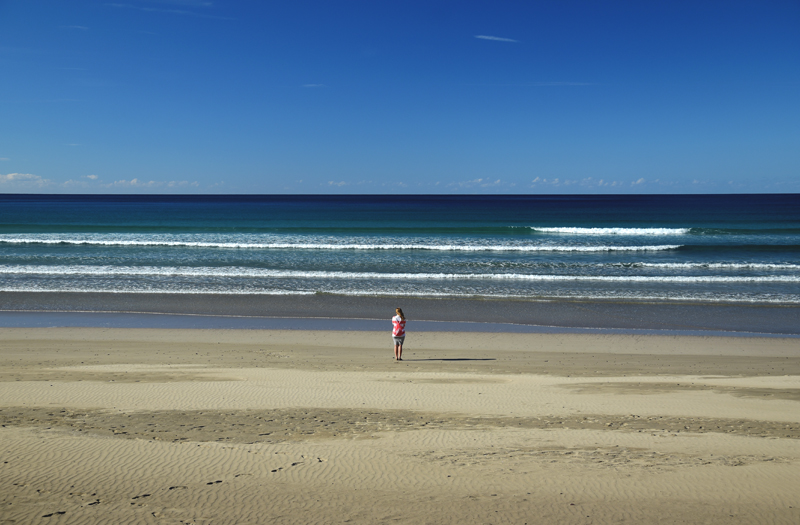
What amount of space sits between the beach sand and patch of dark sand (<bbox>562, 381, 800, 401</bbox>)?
57mm

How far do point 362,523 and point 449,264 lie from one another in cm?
2305

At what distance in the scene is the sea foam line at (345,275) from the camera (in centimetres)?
2274

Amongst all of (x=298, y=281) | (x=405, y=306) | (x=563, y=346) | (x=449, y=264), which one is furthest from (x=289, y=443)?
(x=449, y=264)

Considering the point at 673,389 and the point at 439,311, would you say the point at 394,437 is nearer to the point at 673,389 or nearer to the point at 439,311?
the point at 673,389

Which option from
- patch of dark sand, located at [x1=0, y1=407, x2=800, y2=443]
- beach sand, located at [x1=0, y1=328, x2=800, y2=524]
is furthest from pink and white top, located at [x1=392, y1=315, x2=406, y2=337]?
patch of dark sand, located at [x1=0, y1=407, x2=800, y2=443]

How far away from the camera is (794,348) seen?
12938 mm

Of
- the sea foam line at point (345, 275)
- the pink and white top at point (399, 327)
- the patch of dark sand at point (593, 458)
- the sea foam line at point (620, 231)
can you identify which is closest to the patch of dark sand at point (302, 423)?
the patch of dark sand at point (593, 458)

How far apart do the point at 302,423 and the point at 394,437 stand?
1.45 metres

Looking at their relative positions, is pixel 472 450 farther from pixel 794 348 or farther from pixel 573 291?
pixel 573 291

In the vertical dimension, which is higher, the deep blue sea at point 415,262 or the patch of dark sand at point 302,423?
the deep blue sea at point 415,262

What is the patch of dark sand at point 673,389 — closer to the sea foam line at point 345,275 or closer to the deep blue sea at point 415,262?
the deep blue sea at point 415,262

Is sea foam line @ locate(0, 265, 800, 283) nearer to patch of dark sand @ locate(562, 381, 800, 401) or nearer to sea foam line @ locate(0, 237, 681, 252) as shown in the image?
sea foam line @ locate(0, 237, 681, 252)

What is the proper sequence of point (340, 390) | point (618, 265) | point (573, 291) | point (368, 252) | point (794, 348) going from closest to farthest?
point (340, 390)
point (794, 348)
point (573, 291)
point (618, 265)
point (368, 252)

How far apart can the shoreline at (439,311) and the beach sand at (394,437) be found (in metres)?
3.48
